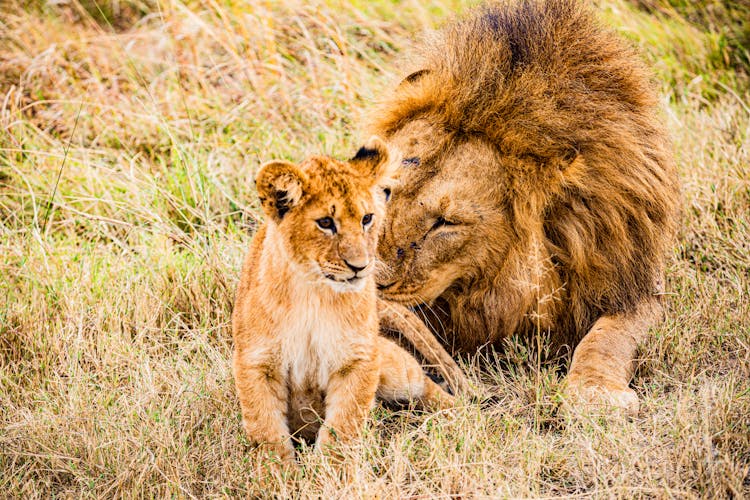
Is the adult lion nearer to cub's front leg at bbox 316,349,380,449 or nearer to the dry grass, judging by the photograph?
the dry grass

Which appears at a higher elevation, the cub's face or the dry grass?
the cub's face

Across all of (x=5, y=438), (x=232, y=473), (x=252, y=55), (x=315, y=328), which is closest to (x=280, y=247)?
(x=315, y=328)

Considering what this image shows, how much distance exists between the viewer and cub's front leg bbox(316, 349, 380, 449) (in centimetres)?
263

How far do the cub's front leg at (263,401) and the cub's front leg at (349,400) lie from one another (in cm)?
13

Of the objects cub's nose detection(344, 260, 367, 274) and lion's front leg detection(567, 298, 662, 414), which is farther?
lion's front leg detection(567, 298, 662, 414)

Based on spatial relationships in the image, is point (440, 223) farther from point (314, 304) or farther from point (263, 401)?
point (263, 401)

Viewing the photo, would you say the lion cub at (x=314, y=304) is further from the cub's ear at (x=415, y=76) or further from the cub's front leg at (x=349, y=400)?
the cub's ear at (x=415, y=76)

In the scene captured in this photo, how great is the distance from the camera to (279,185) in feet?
7.84

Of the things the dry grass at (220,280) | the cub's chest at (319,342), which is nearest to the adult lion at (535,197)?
the dry grass at (220,280)

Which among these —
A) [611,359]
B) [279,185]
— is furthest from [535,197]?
[279,185]

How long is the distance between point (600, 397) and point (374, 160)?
112 centimetres

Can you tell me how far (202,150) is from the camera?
5.00 m

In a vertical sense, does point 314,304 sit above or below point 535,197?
below

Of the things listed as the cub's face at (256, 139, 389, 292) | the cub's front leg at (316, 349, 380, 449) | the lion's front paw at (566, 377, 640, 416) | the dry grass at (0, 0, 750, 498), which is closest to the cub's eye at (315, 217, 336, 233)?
the cub's face at (256, 139, 389, 292)
